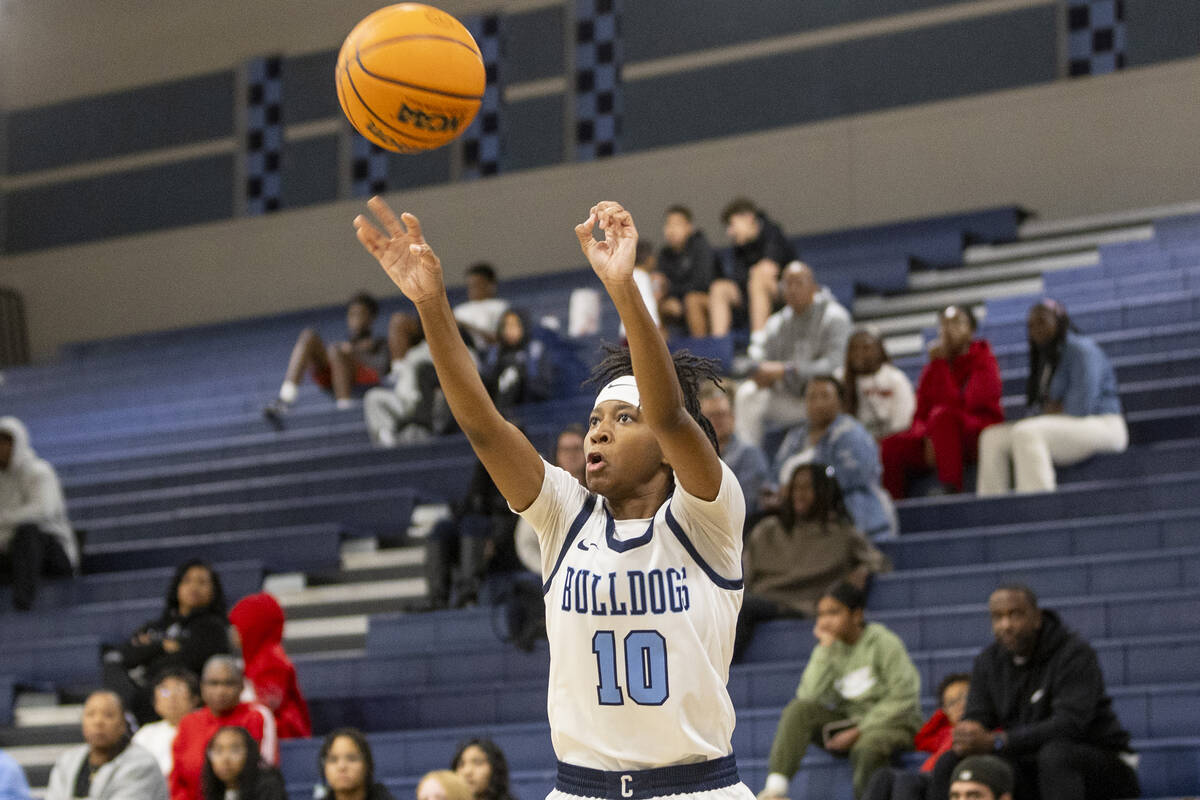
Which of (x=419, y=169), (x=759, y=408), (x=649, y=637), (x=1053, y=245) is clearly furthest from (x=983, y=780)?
(x=419, y=169)

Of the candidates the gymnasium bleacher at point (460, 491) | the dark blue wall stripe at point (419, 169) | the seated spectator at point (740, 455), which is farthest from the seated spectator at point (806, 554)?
the dark blue wall stripe at point (419, 169)

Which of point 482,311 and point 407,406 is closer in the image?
point 407,406

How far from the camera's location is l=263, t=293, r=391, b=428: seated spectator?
40.5 ft

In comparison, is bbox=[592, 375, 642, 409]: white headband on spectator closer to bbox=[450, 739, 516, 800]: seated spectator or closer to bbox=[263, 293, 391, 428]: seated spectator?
bbox=[450, 739, 516, 800]: seated spectator

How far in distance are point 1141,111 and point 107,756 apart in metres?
8.81

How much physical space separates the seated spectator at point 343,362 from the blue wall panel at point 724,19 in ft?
12.6

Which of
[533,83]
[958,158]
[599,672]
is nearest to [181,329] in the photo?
[533,83]

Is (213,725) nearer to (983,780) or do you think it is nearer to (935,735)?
(935,735)

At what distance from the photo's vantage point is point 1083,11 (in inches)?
513

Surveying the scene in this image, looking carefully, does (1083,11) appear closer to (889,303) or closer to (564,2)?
(889,303)

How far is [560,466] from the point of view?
843 cm

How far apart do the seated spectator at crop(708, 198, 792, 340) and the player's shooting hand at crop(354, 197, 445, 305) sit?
710 centimetres

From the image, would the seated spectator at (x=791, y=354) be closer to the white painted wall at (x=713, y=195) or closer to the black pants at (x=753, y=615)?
the black pants at (x=753, y=615)

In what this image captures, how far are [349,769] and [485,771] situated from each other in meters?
0.53
